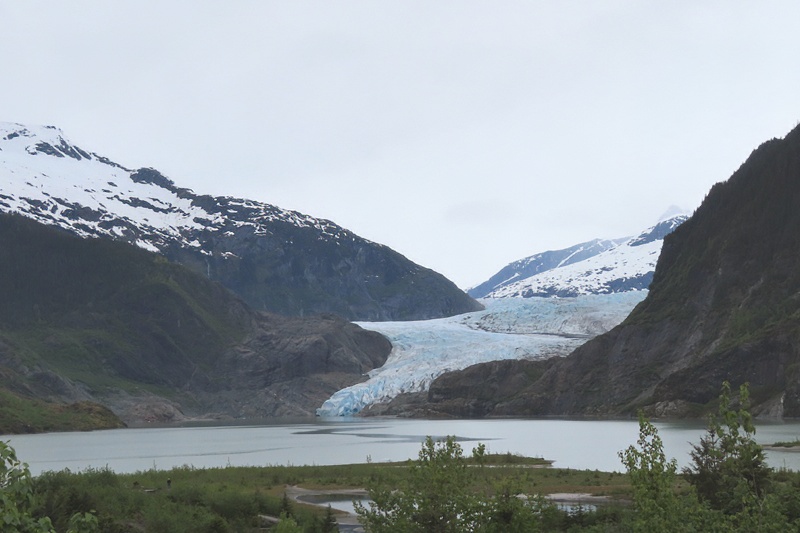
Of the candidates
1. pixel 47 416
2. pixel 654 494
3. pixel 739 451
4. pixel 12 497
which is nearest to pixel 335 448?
pixel 47 416

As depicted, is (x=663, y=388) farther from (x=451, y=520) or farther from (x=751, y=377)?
(x=451, y=520)

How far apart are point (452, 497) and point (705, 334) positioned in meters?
140

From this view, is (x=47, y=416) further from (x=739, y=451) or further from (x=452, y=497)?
(x=739, y=451)

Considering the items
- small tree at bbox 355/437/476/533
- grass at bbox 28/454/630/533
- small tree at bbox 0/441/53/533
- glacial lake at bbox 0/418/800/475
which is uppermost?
small tree at bbox 0/441/53/533

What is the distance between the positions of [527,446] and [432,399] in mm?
98806

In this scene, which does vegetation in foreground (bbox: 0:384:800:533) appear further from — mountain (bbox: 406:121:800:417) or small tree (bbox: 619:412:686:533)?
mountain (bbox: 406:121:800:417)

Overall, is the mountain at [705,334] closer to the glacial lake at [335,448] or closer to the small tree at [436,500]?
the glacial lake at [335,448]

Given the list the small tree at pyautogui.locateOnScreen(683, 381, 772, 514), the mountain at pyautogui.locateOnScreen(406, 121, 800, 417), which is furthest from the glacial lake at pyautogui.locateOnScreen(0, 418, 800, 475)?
the mountain at pyautogui.locateOnScreen(406, 121, 800, 417)

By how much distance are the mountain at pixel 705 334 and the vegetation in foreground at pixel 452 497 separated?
83.5m

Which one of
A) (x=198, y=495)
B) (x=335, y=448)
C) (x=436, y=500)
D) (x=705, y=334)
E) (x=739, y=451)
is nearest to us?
(x=739, y=451)

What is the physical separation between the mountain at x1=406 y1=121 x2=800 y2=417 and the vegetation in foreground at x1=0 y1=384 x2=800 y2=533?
8352cm

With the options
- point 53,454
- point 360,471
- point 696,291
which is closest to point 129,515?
point 360,471

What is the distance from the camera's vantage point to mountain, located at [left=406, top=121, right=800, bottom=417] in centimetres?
13112

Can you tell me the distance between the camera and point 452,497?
64.7 ft
